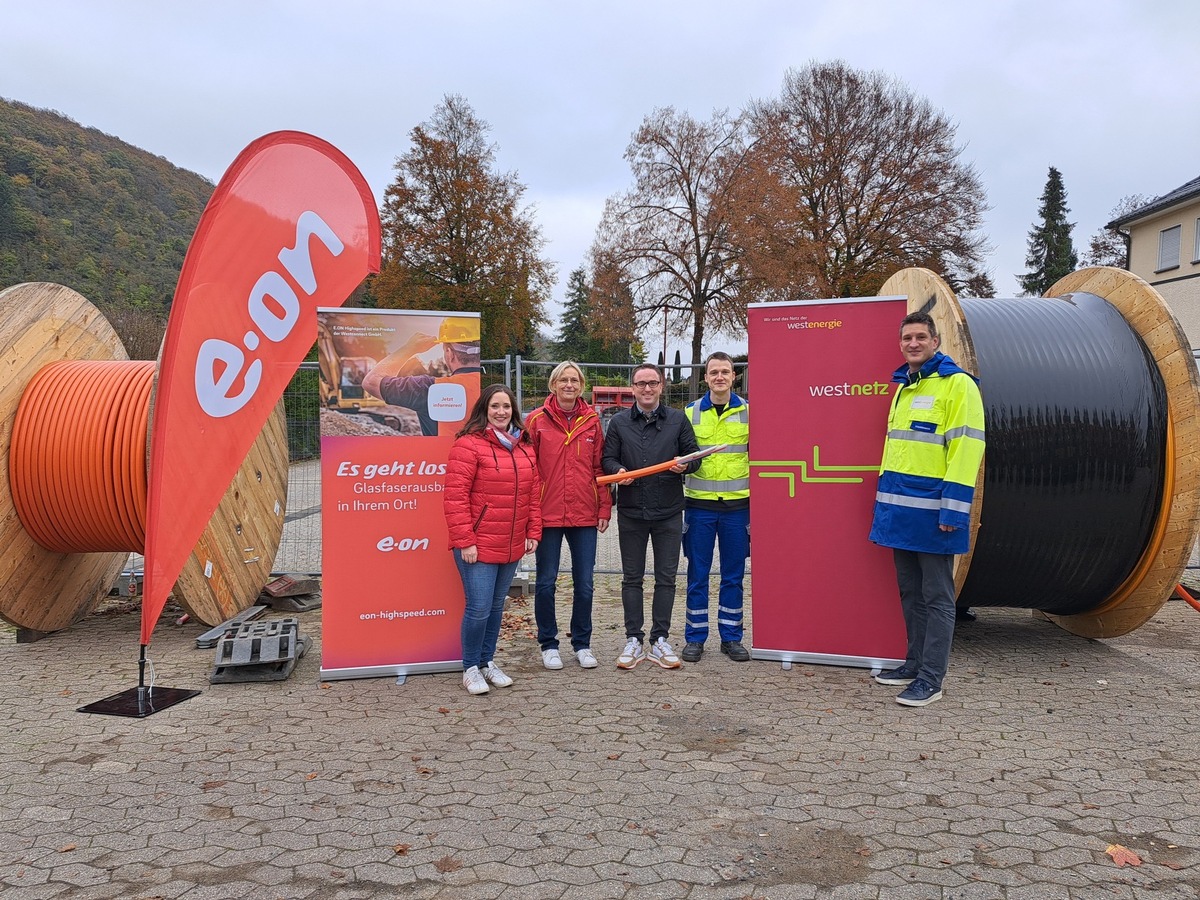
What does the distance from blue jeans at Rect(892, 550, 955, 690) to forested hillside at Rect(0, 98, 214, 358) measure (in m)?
35.9

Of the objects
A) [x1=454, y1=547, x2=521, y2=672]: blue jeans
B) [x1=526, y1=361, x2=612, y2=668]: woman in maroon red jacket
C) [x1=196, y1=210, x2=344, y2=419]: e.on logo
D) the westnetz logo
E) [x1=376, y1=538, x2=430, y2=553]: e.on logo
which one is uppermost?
[x1=196, y1=210, x2=344, y2=419]: e.on logo

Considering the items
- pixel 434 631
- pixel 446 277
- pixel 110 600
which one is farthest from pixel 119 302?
pixel 434 631

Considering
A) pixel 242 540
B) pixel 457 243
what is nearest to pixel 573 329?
pixel 457 243

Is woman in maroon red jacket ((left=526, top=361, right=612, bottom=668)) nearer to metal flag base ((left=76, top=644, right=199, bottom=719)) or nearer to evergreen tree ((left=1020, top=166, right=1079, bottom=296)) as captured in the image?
metal flag base ((left=76, top=644, right=199, bottom=719))

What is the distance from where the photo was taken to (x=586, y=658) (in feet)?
17.7

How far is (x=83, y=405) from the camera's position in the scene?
19.4 ft

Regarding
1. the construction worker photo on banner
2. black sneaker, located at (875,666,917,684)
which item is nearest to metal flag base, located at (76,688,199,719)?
the construction worker photo on banner

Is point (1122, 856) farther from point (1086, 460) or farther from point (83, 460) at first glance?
point (83, 460)

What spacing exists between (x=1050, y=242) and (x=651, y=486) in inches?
2335

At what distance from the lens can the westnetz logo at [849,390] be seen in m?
5.16

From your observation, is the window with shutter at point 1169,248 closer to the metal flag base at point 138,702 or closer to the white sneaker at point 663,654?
the white sneaker at point 663,654

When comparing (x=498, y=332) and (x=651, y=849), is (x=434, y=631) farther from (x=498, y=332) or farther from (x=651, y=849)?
(x=498, y=332)

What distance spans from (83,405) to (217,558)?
4.86ft

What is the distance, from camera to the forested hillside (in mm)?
46844
